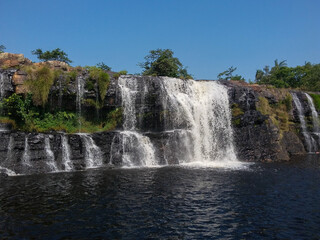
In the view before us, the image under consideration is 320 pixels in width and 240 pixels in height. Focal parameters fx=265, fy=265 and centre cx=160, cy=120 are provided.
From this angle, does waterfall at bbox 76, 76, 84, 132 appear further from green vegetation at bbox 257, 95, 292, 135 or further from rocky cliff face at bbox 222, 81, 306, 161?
green vegetation at bbox 257, 95, 292, 135

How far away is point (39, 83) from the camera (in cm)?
1927

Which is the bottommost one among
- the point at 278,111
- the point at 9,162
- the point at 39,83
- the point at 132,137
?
the point at 9,162

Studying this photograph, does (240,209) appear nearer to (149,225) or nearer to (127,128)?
(149,225)

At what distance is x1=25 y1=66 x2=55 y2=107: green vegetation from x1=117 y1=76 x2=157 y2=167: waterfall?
5.59m

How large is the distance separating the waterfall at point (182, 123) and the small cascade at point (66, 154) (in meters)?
3.76

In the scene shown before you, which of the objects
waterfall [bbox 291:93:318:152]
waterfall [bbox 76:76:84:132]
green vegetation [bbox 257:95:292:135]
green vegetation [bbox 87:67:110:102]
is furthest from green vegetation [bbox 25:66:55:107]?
waterfall [bbox 291:93:318:152]

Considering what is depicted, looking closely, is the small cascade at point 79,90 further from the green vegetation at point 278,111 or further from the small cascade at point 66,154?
the green vegetation at point 278,111

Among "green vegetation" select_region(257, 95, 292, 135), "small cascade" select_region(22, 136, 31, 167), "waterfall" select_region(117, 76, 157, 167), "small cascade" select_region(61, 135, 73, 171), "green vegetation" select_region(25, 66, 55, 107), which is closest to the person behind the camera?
"small cascade" select_region(22, 136, 31, 167)

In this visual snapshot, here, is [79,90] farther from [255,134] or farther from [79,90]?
[255,134]

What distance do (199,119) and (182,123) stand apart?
1.74 meters

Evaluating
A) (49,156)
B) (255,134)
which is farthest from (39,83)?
(255,134)

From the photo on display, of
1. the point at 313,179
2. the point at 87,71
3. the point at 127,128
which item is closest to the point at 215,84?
the point at 127,128

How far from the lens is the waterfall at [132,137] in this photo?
18938 mm

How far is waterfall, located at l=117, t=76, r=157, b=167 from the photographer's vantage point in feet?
62.1
